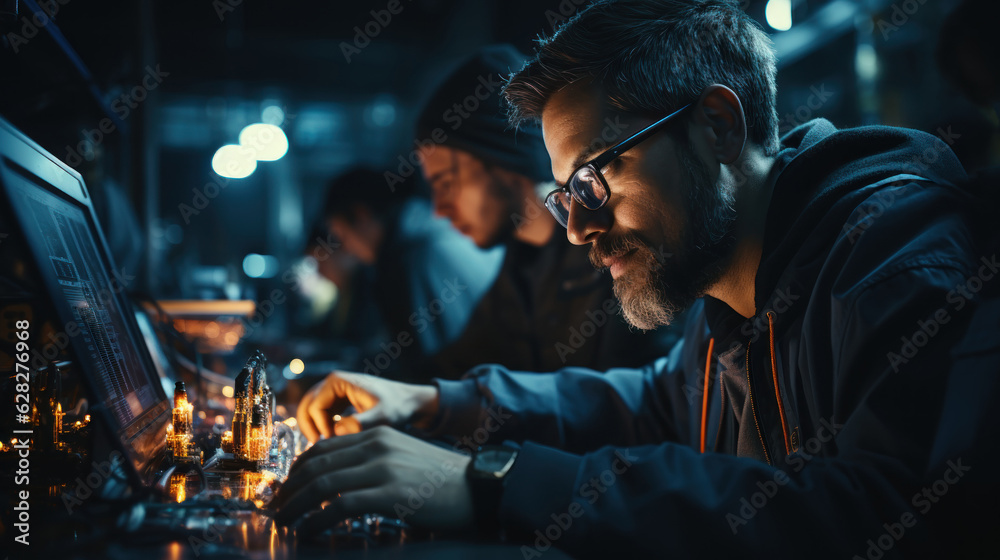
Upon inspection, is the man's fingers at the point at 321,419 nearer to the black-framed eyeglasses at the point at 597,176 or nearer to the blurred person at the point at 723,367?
the blurred person at the point at 723,367

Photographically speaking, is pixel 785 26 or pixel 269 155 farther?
pixel 269 155

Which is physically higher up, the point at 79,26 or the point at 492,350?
the point at 79,26

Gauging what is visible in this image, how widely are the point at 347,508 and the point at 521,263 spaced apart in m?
2.01

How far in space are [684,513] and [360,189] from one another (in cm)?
416

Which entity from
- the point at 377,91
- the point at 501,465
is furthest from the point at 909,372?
the point at 377,91

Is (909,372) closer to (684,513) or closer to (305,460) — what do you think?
(684,513)

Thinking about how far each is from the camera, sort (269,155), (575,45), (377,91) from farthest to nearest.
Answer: (377,91) → (269,155) → (575,45)

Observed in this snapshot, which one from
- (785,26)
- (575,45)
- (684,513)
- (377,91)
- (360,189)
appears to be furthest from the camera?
(377,91)

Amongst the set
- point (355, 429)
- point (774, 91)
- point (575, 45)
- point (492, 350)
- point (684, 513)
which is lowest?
point (492, 350)

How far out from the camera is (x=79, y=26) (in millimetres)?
3318
